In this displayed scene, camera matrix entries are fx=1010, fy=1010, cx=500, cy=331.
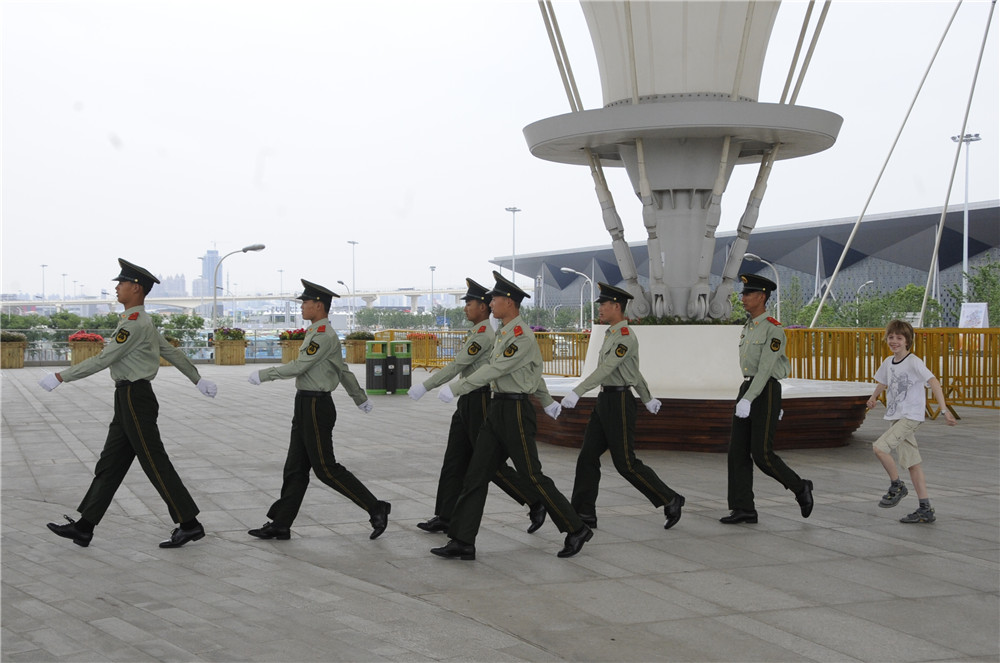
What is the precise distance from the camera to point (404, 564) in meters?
6.51

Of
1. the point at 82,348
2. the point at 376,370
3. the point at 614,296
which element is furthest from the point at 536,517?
the point at 82,348

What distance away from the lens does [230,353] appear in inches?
1462

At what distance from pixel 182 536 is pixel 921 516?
551 cm

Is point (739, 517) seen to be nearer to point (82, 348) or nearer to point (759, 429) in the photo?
point (759, 429)

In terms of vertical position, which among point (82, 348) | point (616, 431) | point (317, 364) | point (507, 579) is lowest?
point (507, 579)

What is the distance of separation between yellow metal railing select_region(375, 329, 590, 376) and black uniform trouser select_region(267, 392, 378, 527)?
11.9 m

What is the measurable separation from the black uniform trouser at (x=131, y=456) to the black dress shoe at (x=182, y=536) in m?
0.09

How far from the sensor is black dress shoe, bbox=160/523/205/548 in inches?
271

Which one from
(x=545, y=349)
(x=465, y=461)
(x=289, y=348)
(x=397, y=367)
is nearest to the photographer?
(x=465, y=461)

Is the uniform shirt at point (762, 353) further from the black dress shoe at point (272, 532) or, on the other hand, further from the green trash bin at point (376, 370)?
Answer: the green trash bin at point (376, 370)

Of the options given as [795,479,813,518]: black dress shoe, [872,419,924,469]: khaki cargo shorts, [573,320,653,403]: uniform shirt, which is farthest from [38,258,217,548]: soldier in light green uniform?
[872,419,924,469]: khaki cargo shorts

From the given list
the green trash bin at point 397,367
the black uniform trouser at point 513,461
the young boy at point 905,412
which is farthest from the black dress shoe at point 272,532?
the green trash bin at point 397,367

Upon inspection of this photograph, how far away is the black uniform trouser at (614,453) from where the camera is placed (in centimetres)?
752

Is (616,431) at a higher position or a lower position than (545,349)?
lower
